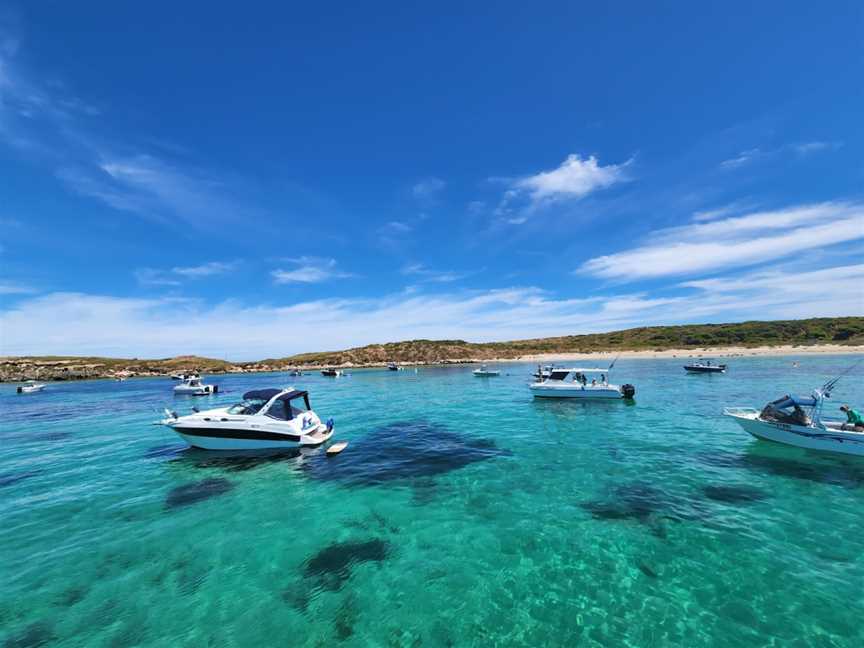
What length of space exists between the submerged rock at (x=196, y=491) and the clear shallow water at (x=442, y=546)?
129 millimetres

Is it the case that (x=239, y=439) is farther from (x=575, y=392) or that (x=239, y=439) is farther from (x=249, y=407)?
(x=575, y=392)

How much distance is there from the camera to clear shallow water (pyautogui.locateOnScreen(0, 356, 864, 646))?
27.1ft

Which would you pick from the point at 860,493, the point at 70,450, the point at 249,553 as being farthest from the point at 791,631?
the point at 70,450

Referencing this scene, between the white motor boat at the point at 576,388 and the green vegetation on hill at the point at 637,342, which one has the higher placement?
the green vegetation on hill at the point at 637,342

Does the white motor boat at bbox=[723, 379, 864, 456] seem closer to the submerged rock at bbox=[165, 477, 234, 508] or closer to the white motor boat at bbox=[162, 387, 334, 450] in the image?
the white motor boat at bbox=[162, 387, 334, 450]

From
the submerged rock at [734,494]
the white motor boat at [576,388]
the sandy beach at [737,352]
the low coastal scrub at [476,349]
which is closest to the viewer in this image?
the submerged rock at [734,494]

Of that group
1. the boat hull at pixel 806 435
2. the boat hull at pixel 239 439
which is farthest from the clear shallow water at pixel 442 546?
the boat hull at pixel 239 439

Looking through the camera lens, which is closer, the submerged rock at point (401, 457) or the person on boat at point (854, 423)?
the submerged rock at point (401, 457)

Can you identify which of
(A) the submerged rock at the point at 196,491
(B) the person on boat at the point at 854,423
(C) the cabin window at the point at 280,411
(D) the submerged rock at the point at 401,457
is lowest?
(D) the submerged rock at the point at 401,457

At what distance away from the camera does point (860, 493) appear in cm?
1471

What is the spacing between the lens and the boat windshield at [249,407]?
74.8ft

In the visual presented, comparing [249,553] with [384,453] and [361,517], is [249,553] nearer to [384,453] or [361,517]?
[361,517]

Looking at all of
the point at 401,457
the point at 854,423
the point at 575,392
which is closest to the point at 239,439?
the point at 401,457

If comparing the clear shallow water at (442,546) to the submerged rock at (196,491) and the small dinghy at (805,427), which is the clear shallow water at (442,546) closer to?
the submerged rock at (196,491)
